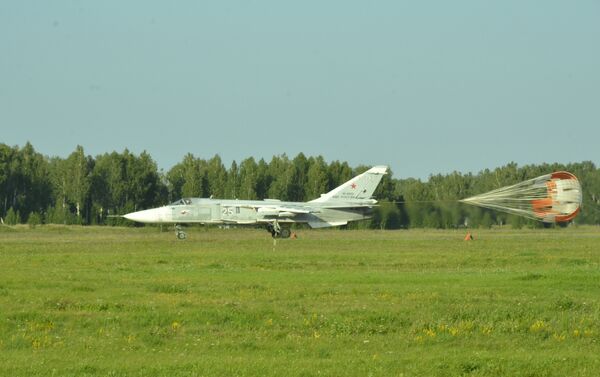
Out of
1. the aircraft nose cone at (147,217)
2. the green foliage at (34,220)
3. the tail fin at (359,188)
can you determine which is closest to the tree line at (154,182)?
the green foliage at (34,220)

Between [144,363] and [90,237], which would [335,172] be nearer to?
[90,237]

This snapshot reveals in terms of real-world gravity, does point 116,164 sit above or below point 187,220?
above

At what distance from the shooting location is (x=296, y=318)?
55.1ft

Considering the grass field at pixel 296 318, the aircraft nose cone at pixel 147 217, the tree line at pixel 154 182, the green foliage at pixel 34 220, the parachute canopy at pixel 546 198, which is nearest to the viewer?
the grass field at pixel 296 318

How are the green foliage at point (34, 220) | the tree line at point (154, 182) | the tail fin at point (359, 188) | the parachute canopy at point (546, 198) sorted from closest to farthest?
the parachute canopy at point (546, 198) < the tail fin at point (359, 188) < the green foliage at point (34, 220) < the tree line at point (154, 182)

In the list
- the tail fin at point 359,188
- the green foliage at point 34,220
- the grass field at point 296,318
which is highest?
the tail fin at point 359,188

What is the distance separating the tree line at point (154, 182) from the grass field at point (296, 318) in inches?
1643

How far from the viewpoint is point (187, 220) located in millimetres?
53938

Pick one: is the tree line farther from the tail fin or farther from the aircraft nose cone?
the aircraft nose cone

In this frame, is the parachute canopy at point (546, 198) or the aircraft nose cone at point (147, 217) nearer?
the parachute canopy at point (546, 198)

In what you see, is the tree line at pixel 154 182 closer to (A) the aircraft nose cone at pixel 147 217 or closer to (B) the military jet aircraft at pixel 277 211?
(B) the military jet aircraft at pixel 277 211

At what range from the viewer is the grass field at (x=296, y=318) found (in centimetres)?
1280

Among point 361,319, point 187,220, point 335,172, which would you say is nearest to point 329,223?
point 187,220

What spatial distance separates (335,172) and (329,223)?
1095 inches
